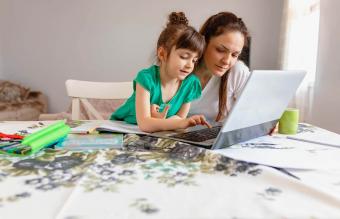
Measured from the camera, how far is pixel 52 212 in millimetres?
440

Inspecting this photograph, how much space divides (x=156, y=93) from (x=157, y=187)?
0.60 m

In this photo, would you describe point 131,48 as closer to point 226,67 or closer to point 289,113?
point 226,67

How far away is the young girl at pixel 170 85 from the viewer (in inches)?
38.2

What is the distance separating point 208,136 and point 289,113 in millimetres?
284

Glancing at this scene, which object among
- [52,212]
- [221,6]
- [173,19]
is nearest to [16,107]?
[221,6]

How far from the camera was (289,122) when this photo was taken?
97 cm

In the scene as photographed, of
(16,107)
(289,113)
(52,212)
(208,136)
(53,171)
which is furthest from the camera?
(16,107)

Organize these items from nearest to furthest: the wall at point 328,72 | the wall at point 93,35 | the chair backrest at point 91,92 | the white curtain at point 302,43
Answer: the chair backrest at point 91,92
the wall at point 328,72
the white curtain at point 302,43
the wall at point 93,35

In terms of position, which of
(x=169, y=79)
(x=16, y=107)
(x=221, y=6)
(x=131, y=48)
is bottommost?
(x=16, y=107)

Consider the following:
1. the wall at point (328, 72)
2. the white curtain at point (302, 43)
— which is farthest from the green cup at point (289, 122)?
the white curtain at point (302, 43)

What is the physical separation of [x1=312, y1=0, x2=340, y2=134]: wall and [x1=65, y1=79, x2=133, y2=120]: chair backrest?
126 centimetres

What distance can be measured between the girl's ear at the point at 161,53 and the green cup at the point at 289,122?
1.35ft

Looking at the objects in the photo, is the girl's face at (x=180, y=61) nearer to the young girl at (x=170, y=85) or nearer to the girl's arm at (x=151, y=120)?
the young girl at (x=170, y=85)

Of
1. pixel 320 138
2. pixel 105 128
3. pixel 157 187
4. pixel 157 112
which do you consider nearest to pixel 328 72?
pixel 320 138
